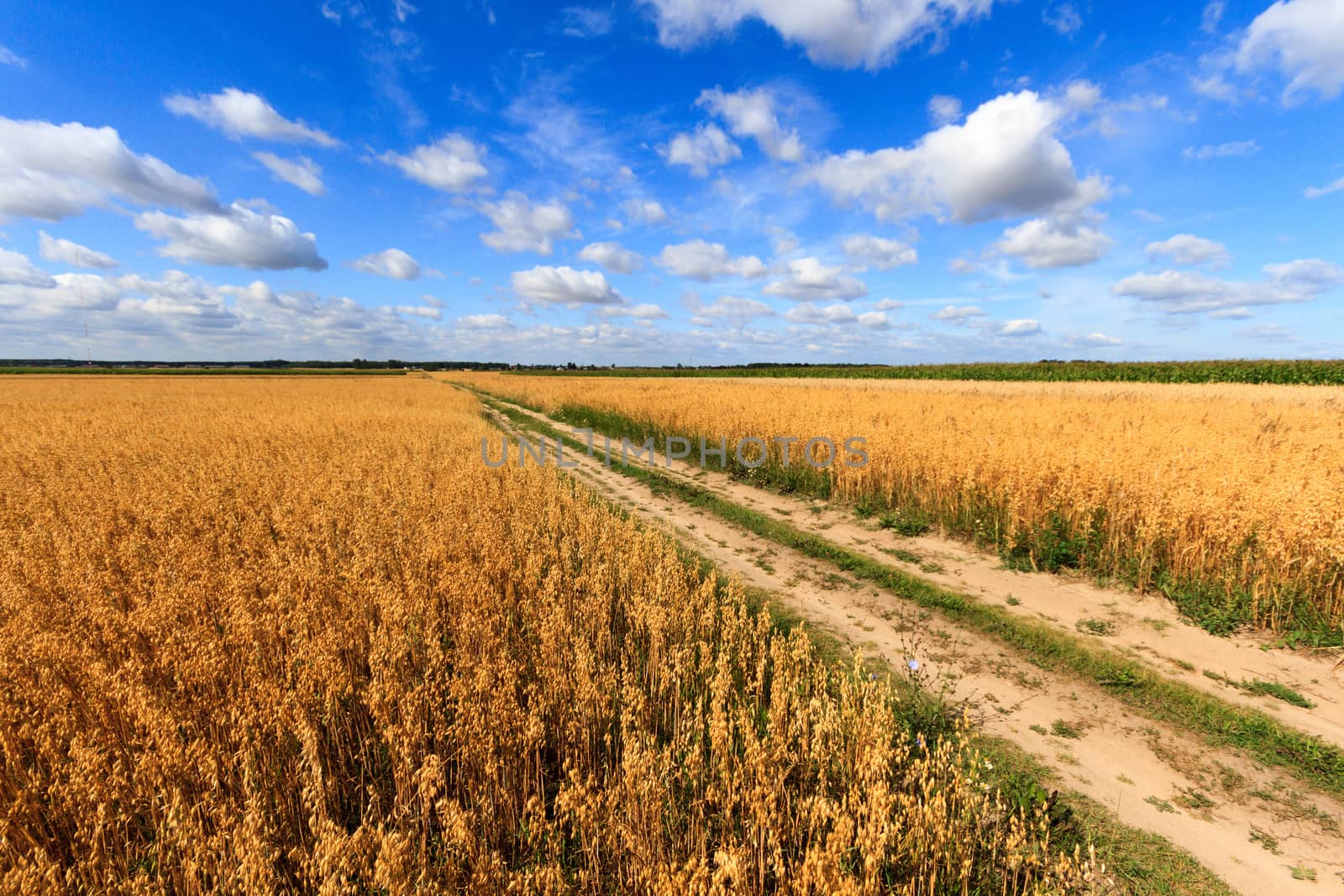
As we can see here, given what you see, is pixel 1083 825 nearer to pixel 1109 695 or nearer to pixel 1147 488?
pixel 1109 695

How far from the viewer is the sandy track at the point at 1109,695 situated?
3.18m

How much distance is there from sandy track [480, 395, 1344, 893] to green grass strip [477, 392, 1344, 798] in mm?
152

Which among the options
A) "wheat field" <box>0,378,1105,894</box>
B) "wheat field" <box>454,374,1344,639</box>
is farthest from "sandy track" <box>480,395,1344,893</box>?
"wheat field" <box>0,378,1105,894</box>

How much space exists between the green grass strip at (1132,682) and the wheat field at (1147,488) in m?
1.80

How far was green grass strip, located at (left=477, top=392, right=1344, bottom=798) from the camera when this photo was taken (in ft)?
12.5

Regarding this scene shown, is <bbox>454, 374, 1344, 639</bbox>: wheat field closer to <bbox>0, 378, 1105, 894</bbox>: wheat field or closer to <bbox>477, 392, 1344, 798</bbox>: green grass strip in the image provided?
<bbox>477, 392, 1344, 798</bbox>: green grass strip

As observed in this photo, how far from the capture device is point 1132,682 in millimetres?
4734

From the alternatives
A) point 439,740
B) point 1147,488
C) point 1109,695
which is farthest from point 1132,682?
point 439,740

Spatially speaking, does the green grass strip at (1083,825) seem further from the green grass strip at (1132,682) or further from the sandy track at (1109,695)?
the green grass strip at (1132,682)

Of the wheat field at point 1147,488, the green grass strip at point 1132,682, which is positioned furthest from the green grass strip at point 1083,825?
the wheat field at point 1147,488

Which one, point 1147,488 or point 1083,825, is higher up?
point 1147,488

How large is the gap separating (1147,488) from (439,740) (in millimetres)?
9755

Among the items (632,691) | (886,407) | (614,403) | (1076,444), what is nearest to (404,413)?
(614,403)

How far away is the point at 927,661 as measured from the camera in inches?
203
